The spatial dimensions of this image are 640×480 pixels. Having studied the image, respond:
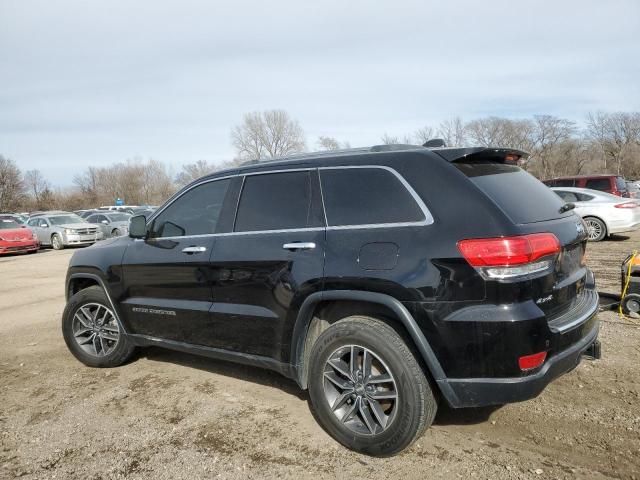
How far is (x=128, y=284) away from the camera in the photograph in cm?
424

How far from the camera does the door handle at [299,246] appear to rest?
3107mm

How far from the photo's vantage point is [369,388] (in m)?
2.89

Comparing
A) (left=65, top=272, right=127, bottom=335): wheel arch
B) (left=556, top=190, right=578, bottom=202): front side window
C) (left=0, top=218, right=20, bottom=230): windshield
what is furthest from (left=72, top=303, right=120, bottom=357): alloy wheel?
(left=0, top=218, right=20, bottom=230): windshield

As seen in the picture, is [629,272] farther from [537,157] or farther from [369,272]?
[537,157]

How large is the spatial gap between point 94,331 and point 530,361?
3.95 metres

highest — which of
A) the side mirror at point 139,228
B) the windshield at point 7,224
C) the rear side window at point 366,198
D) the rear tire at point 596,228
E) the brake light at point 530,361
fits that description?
the rear side window at point 366,198

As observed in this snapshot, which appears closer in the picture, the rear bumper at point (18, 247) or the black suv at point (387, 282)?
the black suv at point (387, 282)

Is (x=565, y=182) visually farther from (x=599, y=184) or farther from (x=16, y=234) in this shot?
(x=16, y=234)

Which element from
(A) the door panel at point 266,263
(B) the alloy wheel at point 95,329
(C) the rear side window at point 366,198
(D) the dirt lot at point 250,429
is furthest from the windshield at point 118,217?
(C) the rear side window at point 366,198

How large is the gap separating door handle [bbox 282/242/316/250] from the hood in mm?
18433

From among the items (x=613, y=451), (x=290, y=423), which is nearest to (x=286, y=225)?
(x=290, y=423)

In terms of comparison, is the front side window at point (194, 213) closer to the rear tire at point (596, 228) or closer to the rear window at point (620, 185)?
the rear tire at point (596, 228)

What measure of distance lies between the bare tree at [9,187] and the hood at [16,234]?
41072 mm

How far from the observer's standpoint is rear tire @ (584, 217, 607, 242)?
12.1 metres
